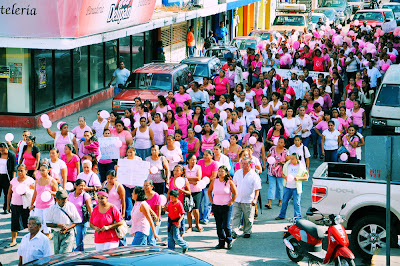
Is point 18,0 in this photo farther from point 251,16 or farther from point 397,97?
point 251,16

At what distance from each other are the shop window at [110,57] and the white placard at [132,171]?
13.4 m

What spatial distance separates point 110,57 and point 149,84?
6107 mm

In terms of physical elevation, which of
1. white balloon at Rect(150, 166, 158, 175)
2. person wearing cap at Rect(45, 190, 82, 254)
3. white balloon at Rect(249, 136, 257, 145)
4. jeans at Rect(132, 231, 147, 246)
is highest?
white balloon at Rect(249, 136, 257, 145)

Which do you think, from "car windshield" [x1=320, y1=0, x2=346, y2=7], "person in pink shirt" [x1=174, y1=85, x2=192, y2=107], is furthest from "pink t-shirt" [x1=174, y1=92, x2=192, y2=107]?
"car windshield" [x1=320, y1=0, x2=346, y2=7]

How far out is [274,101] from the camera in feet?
56.4

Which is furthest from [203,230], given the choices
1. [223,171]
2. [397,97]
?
[397,97]

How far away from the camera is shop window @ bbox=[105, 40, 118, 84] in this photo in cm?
2530

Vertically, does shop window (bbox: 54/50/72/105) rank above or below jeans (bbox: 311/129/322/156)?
above

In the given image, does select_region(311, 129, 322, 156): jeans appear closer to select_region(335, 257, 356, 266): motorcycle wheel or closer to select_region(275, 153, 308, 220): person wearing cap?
select_region(275, 153, 308, 220): person wearing cap

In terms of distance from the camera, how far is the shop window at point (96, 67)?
936 inches

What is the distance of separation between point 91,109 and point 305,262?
1323 centimetres

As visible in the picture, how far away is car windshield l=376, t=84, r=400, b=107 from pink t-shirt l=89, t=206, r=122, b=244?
10017 millimetres

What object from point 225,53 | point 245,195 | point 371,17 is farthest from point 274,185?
point 371,17

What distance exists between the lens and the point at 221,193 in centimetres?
1133
